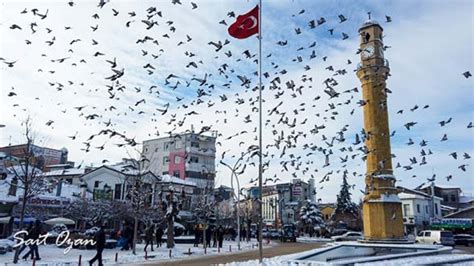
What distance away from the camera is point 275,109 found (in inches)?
728

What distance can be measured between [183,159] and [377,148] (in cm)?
4049

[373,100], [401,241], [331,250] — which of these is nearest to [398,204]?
[401,241]

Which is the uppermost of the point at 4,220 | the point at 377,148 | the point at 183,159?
the point at 183,159

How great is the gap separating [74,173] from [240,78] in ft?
128

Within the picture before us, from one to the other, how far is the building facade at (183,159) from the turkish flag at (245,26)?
157 feet

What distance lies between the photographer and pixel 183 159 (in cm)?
6944

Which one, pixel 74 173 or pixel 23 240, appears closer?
pixel 23 240

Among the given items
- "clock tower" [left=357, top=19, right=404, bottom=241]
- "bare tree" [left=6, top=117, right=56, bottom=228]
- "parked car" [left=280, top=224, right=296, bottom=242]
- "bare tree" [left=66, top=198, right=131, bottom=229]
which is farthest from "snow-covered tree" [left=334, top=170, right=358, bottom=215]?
"bare tree" [left=6, top=117, right=56, bottom=228]

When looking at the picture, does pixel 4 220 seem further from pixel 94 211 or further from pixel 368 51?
pixel 368 51

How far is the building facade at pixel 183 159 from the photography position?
6875cm

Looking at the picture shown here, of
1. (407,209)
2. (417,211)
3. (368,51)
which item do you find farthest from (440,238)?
(417,211)

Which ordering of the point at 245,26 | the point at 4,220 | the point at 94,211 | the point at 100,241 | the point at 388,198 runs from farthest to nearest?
the point at 94,211 < the point at 388,198 < the point at 4,220 < the point at 245,26 < the point at 100,241

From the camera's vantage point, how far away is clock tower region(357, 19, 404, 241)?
1292 inches

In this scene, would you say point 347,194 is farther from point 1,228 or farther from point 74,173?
point 1,228
